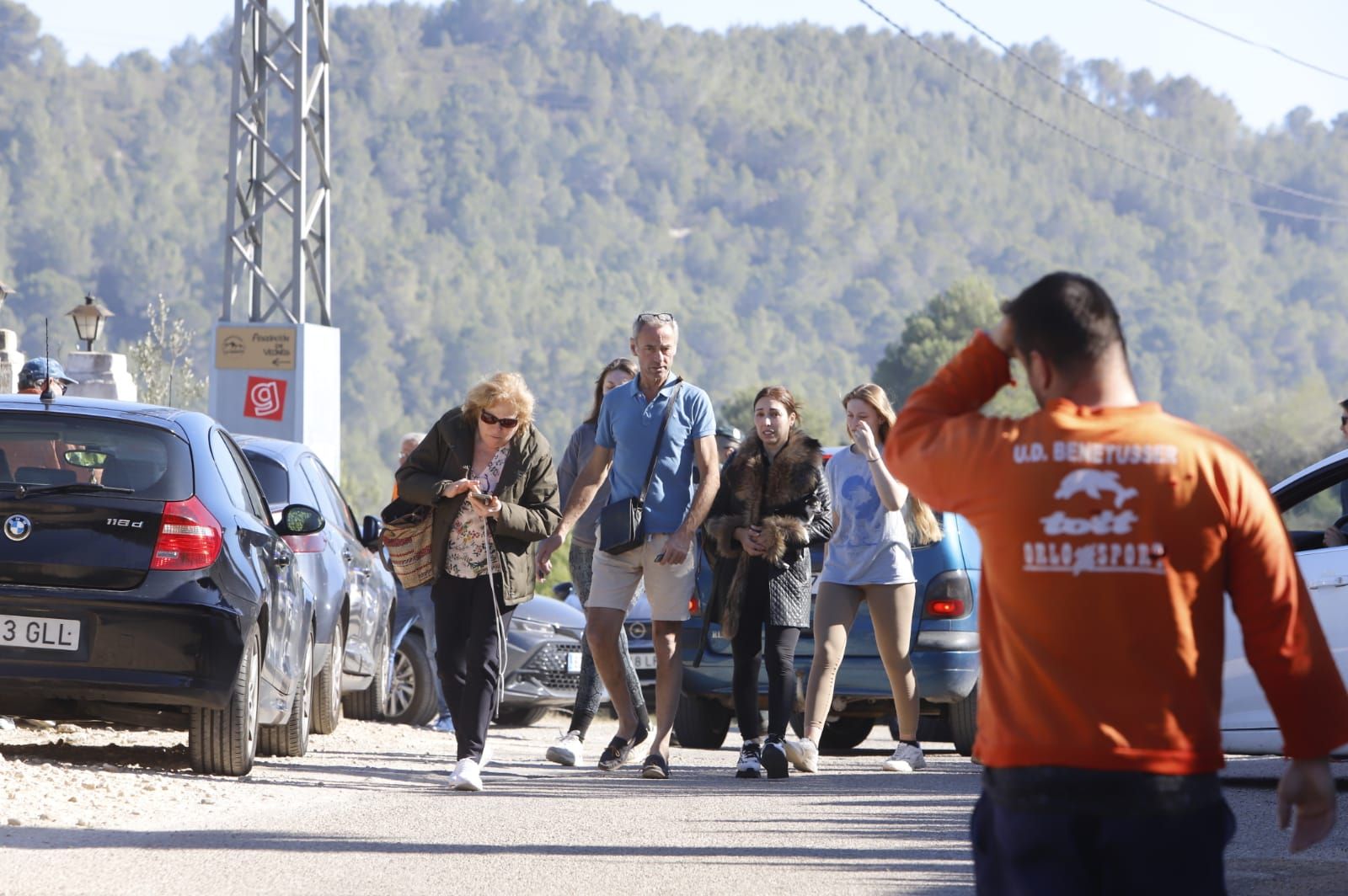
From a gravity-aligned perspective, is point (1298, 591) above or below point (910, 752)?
above


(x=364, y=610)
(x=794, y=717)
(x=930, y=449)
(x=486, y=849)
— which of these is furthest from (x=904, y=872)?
(x=364, y=610)

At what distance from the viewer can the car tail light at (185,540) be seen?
25.8 ft

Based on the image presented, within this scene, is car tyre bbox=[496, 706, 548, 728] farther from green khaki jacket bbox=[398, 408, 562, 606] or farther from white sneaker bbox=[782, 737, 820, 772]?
green khaki jacket bbox=[398, 408, 562, 606]

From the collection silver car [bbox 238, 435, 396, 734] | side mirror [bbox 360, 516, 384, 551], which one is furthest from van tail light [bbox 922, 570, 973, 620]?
side mirror [bbox 360, 516, 384, 551]

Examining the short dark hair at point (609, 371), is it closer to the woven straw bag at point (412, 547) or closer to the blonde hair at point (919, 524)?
the blonde hair at point (919, 524)

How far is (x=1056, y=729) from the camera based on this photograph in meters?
3.14

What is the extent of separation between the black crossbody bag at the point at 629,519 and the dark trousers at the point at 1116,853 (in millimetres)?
5925

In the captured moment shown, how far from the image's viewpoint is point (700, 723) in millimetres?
11523

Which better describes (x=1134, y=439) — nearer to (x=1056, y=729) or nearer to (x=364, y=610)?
(x=1056, y=729)

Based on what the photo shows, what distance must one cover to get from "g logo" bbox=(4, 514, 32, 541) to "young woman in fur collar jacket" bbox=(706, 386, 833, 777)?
3044 mm

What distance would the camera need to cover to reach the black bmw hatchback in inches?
307

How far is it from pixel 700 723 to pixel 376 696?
2452 mm

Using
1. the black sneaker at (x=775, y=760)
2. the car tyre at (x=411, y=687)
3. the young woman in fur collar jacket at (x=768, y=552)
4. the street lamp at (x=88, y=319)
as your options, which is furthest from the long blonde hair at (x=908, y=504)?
the street lamp at (x=88, y=319)

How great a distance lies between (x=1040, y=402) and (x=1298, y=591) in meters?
0.50
